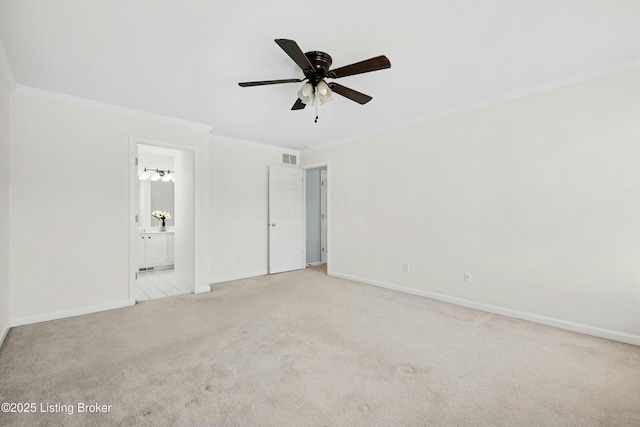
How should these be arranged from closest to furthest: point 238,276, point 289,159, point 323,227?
point 238,276
point 289,159
point 323,227

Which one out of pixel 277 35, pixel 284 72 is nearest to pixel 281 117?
pixel 284 72

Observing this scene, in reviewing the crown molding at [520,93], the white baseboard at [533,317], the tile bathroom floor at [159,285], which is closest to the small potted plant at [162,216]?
the tile bathroom floor at [159,285]

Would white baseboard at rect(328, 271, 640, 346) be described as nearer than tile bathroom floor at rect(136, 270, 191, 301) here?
Yes

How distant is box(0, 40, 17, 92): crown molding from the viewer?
2.40 metres

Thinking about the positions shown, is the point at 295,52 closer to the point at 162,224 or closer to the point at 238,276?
the point at 238,276

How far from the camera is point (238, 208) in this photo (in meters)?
5.10

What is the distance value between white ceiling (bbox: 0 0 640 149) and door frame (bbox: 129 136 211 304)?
631 mm

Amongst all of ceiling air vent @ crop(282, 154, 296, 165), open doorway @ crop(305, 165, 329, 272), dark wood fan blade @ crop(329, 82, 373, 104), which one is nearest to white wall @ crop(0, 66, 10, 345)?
dark wood fan blade @ crop(329, 82, 373, 104)

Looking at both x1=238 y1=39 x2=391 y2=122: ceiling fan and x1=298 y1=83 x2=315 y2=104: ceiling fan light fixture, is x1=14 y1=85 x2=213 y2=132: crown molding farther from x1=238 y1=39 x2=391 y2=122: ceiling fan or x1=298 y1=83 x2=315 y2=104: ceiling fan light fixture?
x1=298 y1=83 x2=315 y2=104: ceiling fan light fixture

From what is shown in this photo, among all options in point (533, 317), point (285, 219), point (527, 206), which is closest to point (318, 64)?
point (527, 206)

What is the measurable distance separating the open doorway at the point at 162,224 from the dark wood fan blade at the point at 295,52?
2.69 metres

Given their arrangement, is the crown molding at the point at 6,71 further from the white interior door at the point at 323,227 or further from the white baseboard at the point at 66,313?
the white interior door at the point at 323,227

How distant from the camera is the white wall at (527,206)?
2607 mm

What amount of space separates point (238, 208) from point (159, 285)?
1.80 meters
